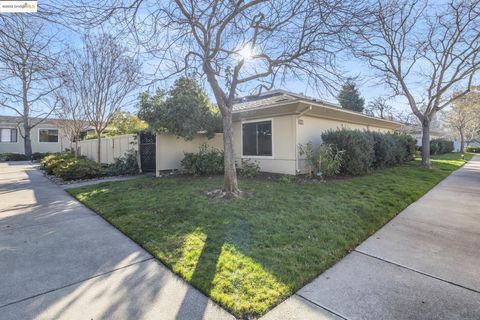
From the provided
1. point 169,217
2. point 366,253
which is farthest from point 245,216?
point 366,253

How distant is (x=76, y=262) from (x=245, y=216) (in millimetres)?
2607

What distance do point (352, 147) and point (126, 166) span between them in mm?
9166

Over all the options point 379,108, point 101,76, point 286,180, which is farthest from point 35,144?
point 379,108

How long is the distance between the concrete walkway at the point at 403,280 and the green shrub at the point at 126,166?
9676 millimetres

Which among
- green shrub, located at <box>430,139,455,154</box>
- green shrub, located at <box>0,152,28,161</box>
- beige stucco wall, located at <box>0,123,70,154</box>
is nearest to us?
green shrub, located at <box>0,152,28,161</box>

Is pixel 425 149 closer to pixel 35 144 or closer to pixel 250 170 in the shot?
pixel 250 170

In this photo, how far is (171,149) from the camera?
9.91 meters

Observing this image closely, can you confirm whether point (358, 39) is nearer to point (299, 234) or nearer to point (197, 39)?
point (197, 39)

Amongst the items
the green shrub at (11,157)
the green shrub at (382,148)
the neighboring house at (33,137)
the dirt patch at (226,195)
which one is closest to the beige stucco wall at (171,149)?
the dirt patch at (226,195)

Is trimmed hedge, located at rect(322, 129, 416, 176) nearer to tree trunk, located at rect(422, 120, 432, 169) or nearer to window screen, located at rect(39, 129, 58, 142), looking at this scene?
tree trunk, located at rect(422, 120, 432, 169)

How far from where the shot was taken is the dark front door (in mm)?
10406

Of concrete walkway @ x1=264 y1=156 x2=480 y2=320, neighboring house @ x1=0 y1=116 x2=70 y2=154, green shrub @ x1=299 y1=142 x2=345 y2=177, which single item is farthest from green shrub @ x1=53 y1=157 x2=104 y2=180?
neighboring house @ x1=0 y1=116 x2=70 y2=154

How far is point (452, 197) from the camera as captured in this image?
6.20 m

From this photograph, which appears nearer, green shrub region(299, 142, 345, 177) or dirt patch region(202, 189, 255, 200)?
dirt patch region(202, 189, 255, 200)
